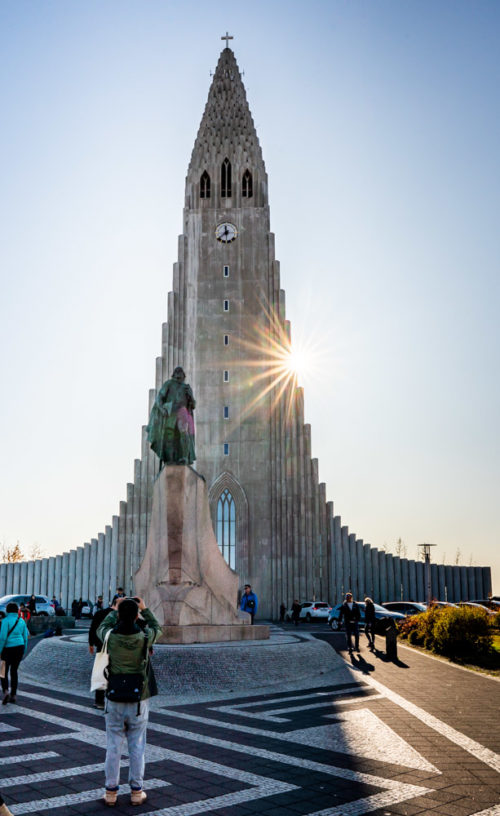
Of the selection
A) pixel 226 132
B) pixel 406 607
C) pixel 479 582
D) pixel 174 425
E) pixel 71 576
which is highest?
pixel 226 132

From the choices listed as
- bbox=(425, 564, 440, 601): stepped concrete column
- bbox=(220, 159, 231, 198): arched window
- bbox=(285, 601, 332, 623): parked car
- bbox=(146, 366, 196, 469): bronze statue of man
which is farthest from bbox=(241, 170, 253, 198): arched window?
bbox=(146, 366, 196, 469): bronze statue of man

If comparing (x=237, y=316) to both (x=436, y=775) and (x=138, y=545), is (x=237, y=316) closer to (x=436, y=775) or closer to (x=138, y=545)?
(x=138, y=545)

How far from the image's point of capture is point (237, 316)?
49219mm

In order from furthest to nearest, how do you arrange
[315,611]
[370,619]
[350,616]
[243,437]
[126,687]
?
1. [243,437]
2. [315,611]
3. [370,619]
4. [350,616]
5. [126,687]

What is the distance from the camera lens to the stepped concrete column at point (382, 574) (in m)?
48.8

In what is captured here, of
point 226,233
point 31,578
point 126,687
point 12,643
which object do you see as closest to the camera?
point 126,687

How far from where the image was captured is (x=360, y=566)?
48.2 metres

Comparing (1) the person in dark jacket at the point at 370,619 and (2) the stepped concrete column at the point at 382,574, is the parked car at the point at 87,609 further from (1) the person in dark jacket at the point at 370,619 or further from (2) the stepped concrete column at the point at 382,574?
(1) the person in dark jacket at the point at 370,619

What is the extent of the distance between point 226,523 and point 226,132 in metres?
29.0

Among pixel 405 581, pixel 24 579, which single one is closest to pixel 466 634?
pixel 405 581

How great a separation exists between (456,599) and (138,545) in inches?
917

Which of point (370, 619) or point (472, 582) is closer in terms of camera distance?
point (370, 619)

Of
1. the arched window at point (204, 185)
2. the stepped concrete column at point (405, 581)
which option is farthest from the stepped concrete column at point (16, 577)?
the arched window at point (204, 185)

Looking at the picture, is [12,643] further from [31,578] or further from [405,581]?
[31,578]
